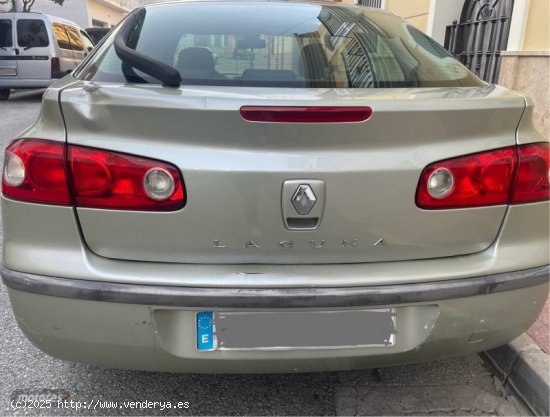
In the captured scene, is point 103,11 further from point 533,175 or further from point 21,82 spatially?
point 533,175

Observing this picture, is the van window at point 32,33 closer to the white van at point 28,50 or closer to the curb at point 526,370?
the white van at point 28,50

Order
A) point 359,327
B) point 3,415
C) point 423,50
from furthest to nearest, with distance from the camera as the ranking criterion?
point 423,50
point 3,415
point 359,327

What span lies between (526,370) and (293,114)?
1.49 m

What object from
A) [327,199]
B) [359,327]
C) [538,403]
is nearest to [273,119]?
[327,199]

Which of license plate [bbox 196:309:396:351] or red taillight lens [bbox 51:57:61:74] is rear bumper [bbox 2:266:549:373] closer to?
license plate [bbox 196:309:396:351]

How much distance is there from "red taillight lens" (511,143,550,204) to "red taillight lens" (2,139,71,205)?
1450 mm

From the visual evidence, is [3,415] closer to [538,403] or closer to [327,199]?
[327,199]

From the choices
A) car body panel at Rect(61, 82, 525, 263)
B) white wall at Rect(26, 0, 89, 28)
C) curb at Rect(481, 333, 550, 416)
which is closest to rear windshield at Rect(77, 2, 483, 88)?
car body panel at Rect(61, 82, 525, 263)

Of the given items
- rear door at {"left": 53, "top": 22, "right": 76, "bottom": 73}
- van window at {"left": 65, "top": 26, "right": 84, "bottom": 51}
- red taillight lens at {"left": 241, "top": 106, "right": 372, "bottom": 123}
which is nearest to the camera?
red taillight lens at {"left": 241, "top": 106, "right": 372, "bottom": 123}

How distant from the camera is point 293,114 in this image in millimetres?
1447

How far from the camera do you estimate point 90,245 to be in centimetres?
153

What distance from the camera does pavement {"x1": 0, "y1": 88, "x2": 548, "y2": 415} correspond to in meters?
1.96

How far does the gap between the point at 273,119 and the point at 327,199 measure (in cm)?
29

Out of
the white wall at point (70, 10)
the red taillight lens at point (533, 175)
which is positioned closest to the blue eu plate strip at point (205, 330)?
the red taillight lens at point (533, 175)
